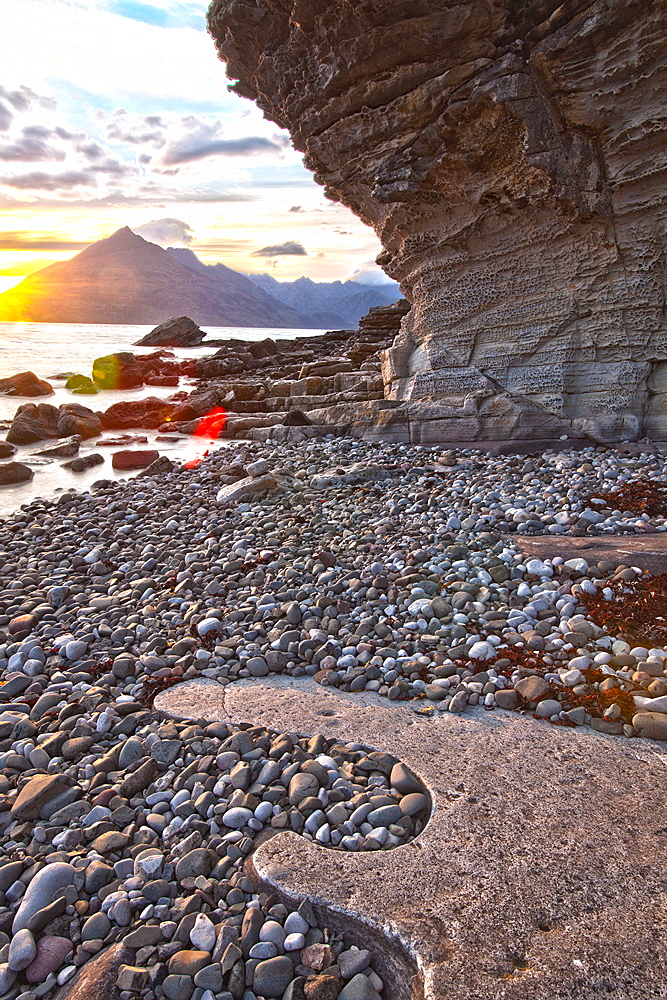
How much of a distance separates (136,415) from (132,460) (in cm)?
815

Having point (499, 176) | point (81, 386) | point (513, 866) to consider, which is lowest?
point (81, 386)

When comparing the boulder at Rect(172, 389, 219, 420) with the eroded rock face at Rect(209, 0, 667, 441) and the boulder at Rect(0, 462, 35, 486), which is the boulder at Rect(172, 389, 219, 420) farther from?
→ the eroded rock face at Rect(209, 0, 667, 441)

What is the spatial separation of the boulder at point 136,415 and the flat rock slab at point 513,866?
19.2 m

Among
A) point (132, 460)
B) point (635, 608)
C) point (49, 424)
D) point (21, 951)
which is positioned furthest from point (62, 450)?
point (635, 608)

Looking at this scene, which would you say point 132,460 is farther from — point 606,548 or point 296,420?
point 606,548

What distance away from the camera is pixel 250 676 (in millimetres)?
5059

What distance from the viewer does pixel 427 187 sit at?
1224 centimetres

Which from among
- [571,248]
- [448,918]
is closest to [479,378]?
[571,248]

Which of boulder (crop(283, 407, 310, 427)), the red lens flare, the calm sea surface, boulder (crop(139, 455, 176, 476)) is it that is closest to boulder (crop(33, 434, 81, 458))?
the calm sea surface

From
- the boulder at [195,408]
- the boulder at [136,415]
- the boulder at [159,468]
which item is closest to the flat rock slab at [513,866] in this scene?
the boulder at [159,468]

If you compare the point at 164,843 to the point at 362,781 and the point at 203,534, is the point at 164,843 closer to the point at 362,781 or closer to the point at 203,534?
the point at 362,781

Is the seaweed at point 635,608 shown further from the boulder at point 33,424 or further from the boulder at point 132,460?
the boulder at point 33,424

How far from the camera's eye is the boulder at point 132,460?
48.9 ft

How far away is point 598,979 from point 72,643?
489 centimetres
